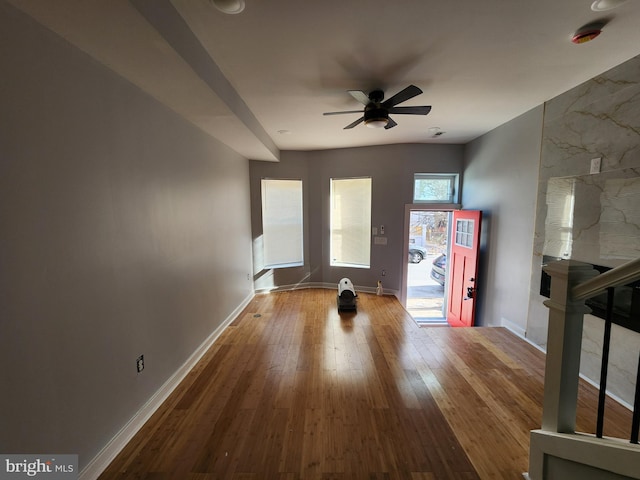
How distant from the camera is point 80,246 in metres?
1.39

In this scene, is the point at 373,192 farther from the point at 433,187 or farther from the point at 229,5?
the point at 229,5

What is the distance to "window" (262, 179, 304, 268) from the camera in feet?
15.9

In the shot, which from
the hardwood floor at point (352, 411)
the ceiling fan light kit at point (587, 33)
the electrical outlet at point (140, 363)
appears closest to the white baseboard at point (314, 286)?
the hardwood floor at point (352, 411)

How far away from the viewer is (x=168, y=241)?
2.20 metres

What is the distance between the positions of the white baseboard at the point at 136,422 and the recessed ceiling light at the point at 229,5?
2756 mm

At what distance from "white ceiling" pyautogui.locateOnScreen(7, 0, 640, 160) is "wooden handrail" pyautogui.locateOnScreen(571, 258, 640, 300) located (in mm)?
1568

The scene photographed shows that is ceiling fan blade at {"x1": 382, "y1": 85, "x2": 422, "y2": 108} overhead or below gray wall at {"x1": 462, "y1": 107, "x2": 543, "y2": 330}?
overhead

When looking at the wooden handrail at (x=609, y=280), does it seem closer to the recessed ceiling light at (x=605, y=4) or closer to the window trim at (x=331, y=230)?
the recessed ceiling light at (x=605, y=4)

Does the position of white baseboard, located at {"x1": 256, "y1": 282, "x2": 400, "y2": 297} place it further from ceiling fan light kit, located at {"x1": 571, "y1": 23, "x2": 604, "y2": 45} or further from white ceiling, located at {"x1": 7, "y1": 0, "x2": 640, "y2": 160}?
ceiling fan light kit, located at {"x1": 571, "y1": 23, "x2": 604, "y2": 45}

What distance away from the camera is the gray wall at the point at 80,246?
110 cm

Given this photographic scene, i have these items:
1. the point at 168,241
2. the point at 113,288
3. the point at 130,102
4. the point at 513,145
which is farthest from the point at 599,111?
the point at 113,288

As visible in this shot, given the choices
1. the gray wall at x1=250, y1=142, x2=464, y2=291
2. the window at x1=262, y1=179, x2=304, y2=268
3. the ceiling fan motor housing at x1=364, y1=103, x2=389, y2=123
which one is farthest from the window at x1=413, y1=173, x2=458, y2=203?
the ceiling fan motor housing at x1=364, y1=103, x2=389, y2=123

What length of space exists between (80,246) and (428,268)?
8.34 m

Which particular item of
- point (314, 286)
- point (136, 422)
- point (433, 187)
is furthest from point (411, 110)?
point (314, 286)
